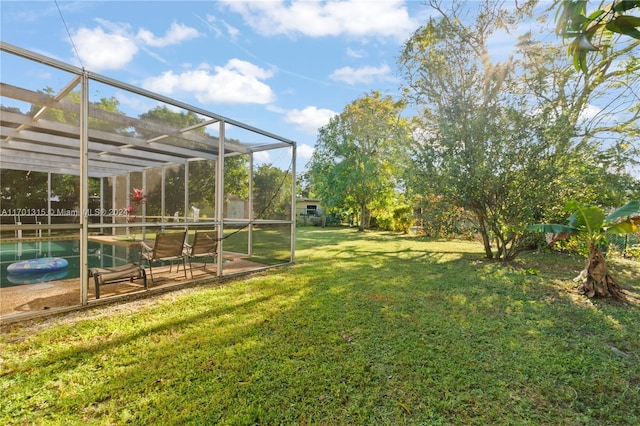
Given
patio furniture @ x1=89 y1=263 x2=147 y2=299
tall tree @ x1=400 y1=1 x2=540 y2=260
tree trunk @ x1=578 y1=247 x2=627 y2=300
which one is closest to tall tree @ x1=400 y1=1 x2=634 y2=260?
tall tree @ x1=400 y1=1 x2=540 y2=260

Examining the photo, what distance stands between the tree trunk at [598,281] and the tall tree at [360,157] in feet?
50.7

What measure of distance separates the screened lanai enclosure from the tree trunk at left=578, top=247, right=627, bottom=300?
6856mm

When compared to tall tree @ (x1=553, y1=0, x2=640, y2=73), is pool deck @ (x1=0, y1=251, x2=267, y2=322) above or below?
below

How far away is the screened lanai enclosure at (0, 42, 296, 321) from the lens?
15.4 feet

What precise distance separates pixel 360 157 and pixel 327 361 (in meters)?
20.7

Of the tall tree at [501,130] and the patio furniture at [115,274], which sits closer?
the patio furniture at [115,274]

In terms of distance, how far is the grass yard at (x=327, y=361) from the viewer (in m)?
2.44

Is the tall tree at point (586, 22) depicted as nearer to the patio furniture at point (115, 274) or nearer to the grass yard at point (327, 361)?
the grass yard at point (327, 361)

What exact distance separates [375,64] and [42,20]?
13.5 metres

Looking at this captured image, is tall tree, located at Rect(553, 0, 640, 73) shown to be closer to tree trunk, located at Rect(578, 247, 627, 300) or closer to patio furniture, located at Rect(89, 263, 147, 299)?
patio furniture, located at Rect(89, 263, 147, 299)

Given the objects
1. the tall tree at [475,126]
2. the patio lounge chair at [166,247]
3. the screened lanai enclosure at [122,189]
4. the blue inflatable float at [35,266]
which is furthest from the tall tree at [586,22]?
the blue inflatable float at [35,266]

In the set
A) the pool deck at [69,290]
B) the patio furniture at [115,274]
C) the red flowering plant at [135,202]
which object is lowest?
the pool deck at [69,290]

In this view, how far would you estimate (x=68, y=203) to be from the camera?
12109 mm

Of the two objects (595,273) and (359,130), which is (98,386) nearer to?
(595,273)
